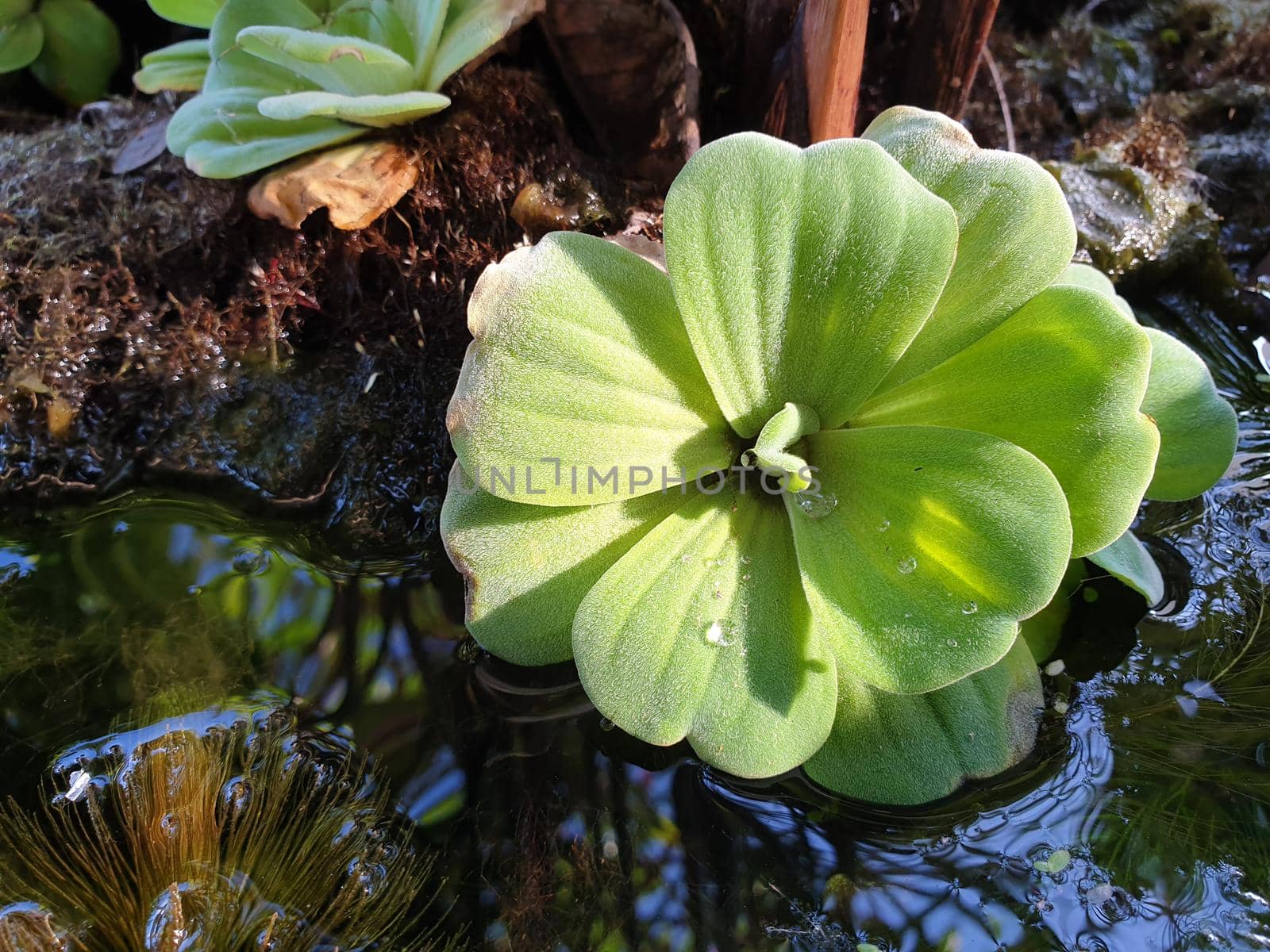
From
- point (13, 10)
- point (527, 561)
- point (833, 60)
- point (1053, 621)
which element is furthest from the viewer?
point (13, 10)

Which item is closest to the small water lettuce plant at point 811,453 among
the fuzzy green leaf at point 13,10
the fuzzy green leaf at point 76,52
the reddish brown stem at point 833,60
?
the reddish brown stem at point 833,60

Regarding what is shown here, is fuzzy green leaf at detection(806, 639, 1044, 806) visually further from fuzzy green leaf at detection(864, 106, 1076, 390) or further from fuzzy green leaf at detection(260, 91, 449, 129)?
fuzzy green leaf at detection(260, 91, 449, 129)

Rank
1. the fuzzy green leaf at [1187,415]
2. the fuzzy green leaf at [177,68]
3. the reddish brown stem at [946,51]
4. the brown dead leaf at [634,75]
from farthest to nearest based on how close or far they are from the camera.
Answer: the fuzzy green leaf at [177,68], the reddish brown stem at [946,51], the brown dead leaf at [634,75], the fuzzy green leaf at [1187,415]

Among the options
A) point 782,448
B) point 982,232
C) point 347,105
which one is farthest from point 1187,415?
point 347,105

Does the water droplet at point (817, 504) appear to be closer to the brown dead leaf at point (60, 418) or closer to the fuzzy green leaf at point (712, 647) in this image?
the fuzzy green leaf at point (712, 647)

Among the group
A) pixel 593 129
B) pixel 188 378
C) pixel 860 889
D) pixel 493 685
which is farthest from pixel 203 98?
pixel 860 889

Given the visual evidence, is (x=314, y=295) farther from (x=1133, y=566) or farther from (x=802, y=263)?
(x=1133, y=566)

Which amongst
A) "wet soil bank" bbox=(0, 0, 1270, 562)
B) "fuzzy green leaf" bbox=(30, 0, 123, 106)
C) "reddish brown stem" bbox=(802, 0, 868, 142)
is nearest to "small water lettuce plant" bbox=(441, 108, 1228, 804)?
"reddish brown stem" bbox=(802, 0, 868, 142)
